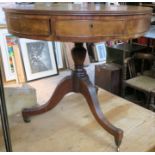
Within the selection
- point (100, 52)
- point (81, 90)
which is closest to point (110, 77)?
point (81, 90)

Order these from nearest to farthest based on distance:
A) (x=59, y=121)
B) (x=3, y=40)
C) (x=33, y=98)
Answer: (x=59, y=121)
(x=33, y=98)
(x=3, y=40)

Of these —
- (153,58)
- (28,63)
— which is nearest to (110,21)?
(153,58)

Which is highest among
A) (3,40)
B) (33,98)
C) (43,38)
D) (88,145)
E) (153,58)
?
(43,38)

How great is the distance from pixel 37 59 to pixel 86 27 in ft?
5.00

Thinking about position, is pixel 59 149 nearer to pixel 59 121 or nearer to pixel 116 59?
pixel 59 121

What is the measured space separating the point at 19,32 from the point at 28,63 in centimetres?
131

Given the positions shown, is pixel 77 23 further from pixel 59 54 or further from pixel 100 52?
pixel 100 52

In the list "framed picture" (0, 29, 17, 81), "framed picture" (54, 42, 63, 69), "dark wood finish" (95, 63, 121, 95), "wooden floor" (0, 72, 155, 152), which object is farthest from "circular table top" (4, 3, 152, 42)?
"framed picture" (54, 42, 63, 69)

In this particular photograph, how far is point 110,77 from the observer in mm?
2004

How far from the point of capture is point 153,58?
6.10ft

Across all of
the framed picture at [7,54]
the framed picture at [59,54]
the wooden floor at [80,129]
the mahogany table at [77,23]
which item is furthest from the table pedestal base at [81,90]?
the framed picture at [59,54]

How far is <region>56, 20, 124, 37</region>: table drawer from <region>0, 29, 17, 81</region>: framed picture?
1.41m

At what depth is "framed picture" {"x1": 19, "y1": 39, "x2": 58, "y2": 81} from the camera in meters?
2.28

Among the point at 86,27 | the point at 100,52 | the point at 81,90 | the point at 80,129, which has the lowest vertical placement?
the point at 80,129
